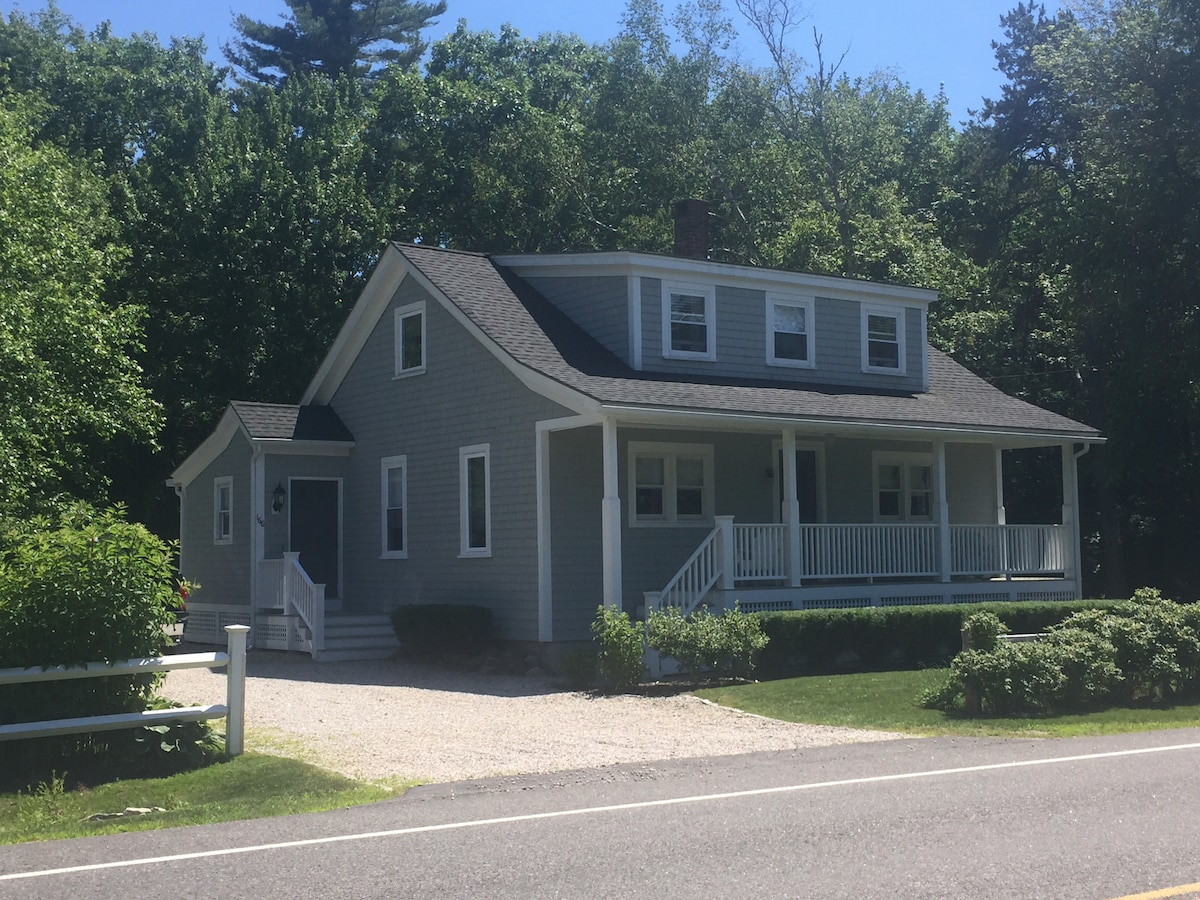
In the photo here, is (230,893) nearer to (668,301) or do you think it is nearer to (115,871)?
(115,871)

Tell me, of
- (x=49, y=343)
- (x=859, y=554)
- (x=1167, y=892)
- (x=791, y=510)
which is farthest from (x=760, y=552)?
(x=1167, y=892)

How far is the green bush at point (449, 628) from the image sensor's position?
20656mm

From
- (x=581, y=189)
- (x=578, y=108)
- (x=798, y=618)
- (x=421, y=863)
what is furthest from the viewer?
(x=578, y=108)

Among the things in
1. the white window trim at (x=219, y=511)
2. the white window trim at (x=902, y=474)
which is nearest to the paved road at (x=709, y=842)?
the white window trim at (x=902, y=474)

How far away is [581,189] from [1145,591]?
26.6 metres

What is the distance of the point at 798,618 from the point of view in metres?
19.2

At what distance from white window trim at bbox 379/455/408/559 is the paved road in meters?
13.2

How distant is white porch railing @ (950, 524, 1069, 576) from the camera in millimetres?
23984

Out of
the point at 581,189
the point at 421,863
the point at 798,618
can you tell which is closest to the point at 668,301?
the point at 798,618

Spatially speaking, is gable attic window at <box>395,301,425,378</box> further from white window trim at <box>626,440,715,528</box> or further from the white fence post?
the white fence post

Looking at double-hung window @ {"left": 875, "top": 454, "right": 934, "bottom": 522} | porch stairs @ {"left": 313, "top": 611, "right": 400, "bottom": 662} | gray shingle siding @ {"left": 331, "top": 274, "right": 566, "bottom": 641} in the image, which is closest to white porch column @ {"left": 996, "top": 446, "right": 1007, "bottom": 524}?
double-hung window @ {"left": 875, "top": 454, "right": 934, "bottom": 522}

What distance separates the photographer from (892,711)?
15.1 metres

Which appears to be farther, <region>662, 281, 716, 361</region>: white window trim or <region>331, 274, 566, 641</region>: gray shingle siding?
<region>662, 281, 716, 361</region>: white window trim

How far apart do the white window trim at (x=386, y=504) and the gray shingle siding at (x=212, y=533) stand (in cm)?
245
